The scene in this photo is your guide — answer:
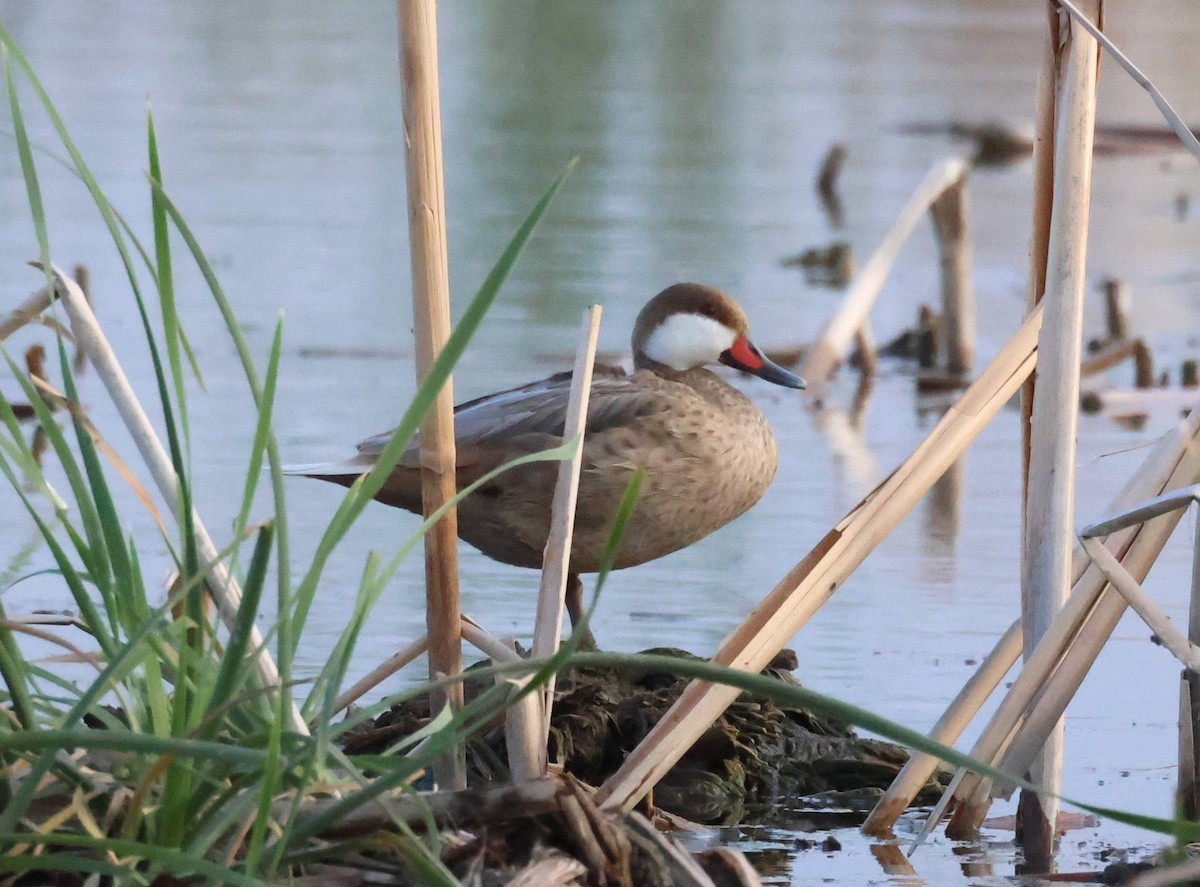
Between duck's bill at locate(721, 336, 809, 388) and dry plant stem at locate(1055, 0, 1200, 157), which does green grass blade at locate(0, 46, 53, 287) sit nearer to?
dry plant stem at locate(1055, 0, 1200, 157)

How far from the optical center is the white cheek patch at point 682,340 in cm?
489

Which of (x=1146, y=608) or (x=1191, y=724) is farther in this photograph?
(x=1191, y=724)

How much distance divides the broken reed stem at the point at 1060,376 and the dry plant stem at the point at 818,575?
0.38ft

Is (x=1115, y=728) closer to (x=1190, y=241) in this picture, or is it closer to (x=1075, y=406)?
(x=1075, y=406)

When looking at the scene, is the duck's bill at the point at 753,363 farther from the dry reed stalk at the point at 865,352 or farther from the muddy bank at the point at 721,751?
the dry reed stalk at the point at 865,352

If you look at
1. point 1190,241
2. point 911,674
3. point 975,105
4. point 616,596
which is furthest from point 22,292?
point 975,105

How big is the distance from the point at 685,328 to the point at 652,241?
17.1 ft

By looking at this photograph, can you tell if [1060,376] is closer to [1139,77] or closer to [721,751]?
[1139,77]

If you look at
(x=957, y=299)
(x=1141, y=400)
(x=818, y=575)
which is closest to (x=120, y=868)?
(x=818, y=575)

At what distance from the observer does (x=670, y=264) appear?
9430mm

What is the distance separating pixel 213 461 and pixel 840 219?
19.4ft

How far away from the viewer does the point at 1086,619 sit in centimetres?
316

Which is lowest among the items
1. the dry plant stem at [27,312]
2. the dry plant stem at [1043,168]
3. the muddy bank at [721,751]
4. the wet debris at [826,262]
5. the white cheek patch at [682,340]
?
the muddy bank at [721,751]

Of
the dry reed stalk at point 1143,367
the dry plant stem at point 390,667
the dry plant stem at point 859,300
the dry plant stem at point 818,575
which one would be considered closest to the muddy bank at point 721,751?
the dry plant stem at point 390,667
